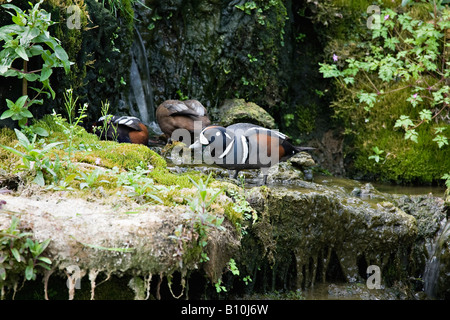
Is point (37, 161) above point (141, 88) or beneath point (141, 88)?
beneath

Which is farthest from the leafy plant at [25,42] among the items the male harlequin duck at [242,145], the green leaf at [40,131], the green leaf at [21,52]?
the male harlequin duck at [242,145]

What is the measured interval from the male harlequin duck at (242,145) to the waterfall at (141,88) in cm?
241

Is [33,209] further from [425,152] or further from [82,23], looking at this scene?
[425,152]

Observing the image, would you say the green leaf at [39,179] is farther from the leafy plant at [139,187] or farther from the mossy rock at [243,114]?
the mossy rock at [243,114]

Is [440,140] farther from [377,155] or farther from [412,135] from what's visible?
[377,155]

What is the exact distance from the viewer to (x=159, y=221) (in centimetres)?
282

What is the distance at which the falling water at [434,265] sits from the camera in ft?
15.7

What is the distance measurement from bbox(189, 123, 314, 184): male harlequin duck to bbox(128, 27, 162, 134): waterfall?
2413 mm

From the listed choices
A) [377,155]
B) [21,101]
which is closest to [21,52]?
[21,101]

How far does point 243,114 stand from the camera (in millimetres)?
6785

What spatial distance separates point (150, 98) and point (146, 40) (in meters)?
0.90

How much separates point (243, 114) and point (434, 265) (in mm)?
3323

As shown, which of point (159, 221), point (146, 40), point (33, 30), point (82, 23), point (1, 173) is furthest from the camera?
point (146, 40)

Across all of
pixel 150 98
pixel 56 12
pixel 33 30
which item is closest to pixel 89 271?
pixel 33 30
